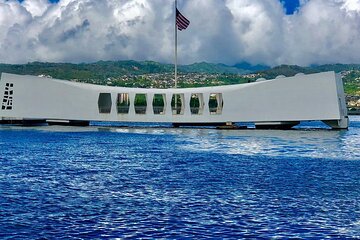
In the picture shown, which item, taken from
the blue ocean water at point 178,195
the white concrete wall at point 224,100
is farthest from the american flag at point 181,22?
the blue ocean water at point 178,195

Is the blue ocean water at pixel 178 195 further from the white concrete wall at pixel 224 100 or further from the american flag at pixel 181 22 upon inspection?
the american flag at pixel 181 22

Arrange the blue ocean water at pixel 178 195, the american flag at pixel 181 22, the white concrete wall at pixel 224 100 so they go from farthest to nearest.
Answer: the american flag at pixel 181 22 < the white concrete wall at pixel 224 100 < the blue ocean water at pixel 178 195

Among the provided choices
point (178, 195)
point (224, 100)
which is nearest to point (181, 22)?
point (224, 100)

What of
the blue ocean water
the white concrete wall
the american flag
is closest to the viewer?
the blue ocean water

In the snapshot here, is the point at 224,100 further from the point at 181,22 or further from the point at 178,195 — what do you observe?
the point at 178,195

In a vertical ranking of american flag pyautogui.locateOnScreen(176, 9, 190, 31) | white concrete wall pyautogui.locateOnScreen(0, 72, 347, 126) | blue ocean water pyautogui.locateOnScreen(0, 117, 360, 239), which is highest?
american flag pyautogui.locateOnScreen(176, 9, 190, 31)

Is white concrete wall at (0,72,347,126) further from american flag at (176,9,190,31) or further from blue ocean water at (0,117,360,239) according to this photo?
blue ocean water at (0,117,360,239)

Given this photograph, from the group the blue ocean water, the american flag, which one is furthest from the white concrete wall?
the blue ocean water

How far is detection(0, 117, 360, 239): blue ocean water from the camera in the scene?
541 inches

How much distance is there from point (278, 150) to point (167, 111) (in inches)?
1182

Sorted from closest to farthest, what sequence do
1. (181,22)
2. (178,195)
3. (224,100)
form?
(178,195) < (181,22) < (224,100)

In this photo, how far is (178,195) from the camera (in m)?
18.5

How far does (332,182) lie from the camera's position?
22.0 metres

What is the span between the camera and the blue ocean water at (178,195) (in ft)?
45.1
